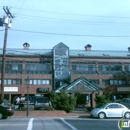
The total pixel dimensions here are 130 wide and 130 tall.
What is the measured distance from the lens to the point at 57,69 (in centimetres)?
6362

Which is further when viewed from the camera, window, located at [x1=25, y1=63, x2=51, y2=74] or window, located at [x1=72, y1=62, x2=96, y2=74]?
window, located at [x1=72, y1=62, x2=96, y2=74]

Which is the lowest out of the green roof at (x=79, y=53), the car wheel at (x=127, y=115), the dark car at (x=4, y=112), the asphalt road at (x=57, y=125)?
the asphalt road at (x=57, y=125)

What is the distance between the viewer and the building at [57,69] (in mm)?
62844

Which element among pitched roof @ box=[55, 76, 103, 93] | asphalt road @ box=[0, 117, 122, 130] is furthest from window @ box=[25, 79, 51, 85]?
asphalt road @ box=[0, 117, 122, 130]

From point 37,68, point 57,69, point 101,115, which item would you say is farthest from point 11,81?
point 101,115

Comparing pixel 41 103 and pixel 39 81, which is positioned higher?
pixel 39 81

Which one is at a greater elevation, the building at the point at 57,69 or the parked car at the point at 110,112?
the building at the point at 57,69

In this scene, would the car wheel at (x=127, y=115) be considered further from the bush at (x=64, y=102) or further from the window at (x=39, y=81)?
the window at (x=39, y=81)

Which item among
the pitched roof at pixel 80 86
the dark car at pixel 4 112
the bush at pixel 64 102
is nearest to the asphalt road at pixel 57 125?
the dark car at pixel 4 112

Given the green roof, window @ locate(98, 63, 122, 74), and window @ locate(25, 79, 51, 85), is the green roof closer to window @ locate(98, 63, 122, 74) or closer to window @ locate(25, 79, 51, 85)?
window @ locate(98, 63, 122, 74)

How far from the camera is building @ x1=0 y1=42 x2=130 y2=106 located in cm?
6284

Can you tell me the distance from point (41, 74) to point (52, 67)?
2.91 metres

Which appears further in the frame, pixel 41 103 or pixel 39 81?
pixel 39 81

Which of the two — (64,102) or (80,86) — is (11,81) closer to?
(80,86)
